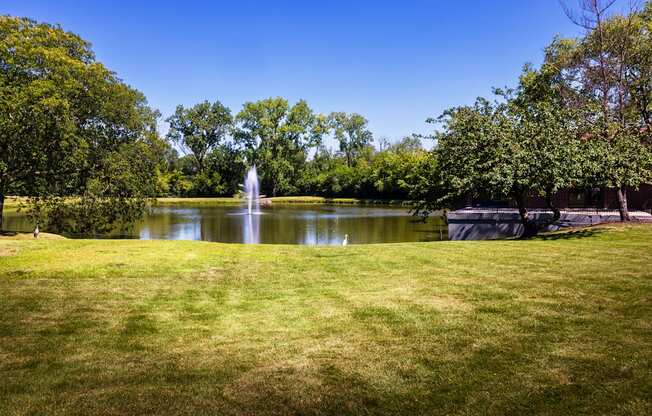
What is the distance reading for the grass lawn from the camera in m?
4.89

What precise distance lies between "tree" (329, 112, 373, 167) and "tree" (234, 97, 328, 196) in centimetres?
1089

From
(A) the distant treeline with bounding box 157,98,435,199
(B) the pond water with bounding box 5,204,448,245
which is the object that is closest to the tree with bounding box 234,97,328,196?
(A) the distant treeline with bounding box 157,98,435,199

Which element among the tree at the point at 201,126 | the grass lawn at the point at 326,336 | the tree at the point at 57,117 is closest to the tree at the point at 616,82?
the grass lawn at the point at 326,336

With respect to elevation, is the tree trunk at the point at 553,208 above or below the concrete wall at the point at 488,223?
above

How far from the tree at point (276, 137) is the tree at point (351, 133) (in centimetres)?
1089

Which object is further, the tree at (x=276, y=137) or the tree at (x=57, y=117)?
the tree at (x=276, y=137)

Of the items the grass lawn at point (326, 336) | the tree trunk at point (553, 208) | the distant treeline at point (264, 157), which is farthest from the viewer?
the distant treeline at point (264, 157)

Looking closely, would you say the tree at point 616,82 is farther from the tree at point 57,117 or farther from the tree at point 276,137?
the tree at point 276,137

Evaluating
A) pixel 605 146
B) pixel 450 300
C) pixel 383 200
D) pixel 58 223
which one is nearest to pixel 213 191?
pixel 383 200

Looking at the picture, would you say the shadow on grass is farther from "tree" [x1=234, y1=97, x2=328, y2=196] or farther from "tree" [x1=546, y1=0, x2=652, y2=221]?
"tree" [x1=234, y1=97, x2=328, y2=196]

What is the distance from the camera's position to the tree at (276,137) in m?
90.1

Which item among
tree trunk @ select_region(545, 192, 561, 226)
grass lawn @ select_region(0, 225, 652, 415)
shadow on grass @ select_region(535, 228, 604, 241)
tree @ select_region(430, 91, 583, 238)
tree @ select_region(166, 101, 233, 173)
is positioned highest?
tree @ select_region(166, 101, 233, 173)

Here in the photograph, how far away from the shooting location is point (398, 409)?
4688 mm

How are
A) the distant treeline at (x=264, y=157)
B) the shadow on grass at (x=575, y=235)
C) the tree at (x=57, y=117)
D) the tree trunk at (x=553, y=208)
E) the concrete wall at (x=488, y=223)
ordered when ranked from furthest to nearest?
1. the distant treeline at (x=264, y=157)
2. the concrete wall at (x=488, y=223)
3. the tree at (x=57, y=117)
4. the tree trunk at (x=553, y=208)
5. the shadow on grass at (x=575, y=235)
